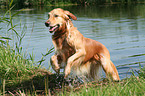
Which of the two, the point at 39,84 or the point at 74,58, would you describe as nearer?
the point at 74,58

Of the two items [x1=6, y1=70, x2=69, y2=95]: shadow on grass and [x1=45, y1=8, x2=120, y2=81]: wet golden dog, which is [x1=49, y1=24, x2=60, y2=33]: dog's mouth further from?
[x1=6, y1=70, x2=69, y2=95]: shadow on grass

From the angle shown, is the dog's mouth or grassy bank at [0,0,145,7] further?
grassy bank at [0,0,145,7]

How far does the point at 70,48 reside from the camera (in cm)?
508

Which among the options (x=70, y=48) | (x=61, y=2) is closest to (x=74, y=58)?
(x=70, y=48)

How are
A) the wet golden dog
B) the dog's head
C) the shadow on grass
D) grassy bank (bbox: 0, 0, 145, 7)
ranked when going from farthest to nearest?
grassy bank (bbox: 0, 0, 145, 7) → the shadow on grass → the wet golden dog → the dog's head

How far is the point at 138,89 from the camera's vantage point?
4.06m

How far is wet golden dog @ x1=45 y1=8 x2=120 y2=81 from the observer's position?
4.83m

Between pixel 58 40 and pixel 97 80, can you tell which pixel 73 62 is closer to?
pixel 58 40

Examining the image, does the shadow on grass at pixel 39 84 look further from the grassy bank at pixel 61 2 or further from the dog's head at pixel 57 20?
the grassy bank at pixel 61 2

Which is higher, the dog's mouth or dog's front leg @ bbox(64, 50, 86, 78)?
the dog's mouth

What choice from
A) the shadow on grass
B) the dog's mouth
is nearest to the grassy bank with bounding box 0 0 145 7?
the shadow on grass

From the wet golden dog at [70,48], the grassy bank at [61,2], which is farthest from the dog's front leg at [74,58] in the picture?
the grassy bank at [61,2]

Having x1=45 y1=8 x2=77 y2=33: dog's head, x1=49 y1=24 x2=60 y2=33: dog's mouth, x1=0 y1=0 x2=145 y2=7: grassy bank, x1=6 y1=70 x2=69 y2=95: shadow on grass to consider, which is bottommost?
x1=6 y1=70 x2=69 y2=95: shadow on grass

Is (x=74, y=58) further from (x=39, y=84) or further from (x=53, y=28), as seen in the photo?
(x=39, y=84)
